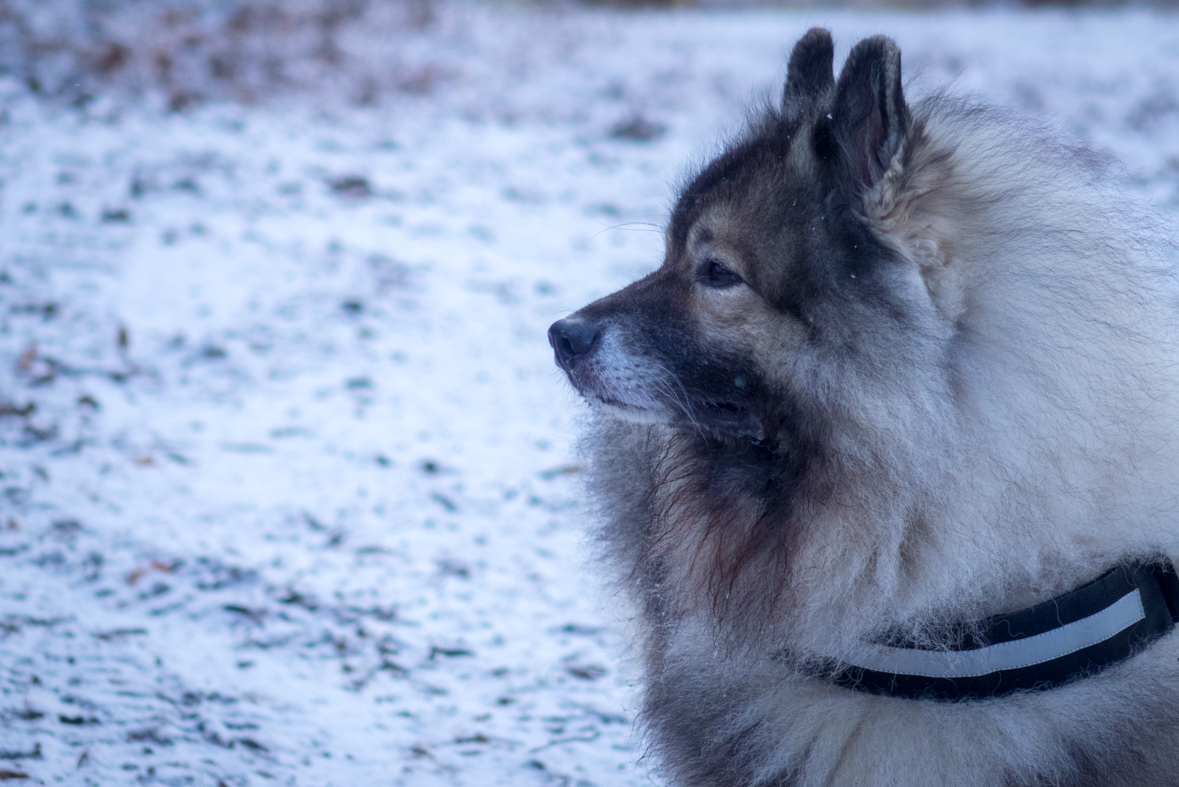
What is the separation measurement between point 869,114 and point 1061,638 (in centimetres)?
102

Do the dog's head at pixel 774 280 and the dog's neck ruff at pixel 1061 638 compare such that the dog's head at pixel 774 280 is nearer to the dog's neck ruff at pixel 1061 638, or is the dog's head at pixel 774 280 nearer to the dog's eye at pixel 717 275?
the dog's eye at pixel 717 275

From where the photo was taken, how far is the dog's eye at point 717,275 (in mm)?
2025

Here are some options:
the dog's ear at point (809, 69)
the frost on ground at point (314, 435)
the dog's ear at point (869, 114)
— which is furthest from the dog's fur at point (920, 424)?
the frost on ground at point (314, 435)

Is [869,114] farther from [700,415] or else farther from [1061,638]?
[1061,638]

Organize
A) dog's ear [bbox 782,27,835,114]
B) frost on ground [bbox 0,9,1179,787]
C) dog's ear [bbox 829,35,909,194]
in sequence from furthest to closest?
1. frost on ground [bbox 0,9,1179,787]
2. dog's ear [bbox 782,27,835,114]
3. dog's ear [bbox 829,35,909,194]

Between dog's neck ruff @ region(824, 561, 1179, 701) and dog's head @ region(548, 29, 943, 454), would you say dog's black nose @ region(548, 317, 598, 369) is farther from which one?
dog's neck ruff @ region(824, 561, 1179, 701)

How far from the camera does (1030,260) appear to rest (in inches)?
71.2

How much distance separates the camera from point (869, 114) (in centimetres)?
179

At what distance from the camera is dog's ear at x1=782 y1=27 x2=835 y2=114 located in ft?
7.01

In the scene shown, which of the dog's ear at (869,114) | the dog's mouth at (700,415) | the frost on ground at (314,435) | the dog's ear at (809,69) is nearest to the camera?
the dog's ear at (869,114)

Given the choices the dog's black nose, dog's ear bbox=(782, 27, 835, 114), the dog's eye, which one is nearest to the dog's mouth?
the dog's black nose

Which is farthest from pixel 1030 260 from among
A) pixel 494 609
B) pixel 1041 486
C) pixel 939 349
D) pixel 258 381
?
pixel 258 381

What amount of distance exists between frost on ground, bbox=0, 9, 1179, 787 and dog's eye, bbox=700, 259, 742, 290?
0.40 metres

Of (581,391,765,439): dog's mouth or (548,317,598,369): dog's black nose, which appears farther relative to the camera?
(548,317,598,369): dog's black nose
